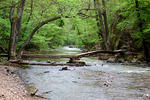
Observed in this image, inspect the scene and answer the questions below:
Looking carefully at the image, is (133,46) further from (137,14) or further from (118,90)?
(118,90)

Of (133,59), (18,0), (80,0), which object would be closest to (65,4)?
(80,0)

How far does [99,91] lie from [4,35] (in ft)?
43.9

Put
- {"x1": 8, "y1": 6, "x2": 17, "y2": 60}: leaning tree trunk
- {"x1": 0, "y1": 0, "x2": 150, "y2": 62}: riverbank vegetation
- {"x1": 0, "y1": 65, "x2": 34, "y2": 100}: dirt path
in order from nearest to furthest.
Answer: {"x1": 0, "y1": 65, "x2": 34, "y2": 100}: dirt path, {"x1": 8, "y1": 6, "x2": 17, "y2": 60}: leaning tree trunk, {"x1": 0, "y1": 0, "x2": 150, "y2": 62}: riverbank vegetation

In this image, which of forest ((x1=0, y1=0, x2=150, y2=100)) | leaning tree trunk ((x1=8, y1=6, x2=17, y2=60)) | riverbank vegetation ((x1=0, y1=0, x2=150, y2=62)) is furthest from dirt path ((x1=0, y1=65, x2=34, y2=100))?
riverbank vegetation ((x1=0, y1=0, x2=150, y2=62))

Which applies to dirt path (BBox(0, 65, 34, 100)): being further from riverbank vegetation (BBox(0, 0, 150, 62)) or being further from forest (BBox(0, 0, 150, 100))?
riverbank vegetation (BBox(0, 0, 150, 62))

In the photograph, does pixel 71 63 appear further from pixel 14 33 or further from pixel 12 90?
pixel 12 90

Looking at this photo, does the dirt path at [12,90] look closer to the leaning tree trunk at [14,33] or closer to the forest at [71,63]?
the forest at [71,63]

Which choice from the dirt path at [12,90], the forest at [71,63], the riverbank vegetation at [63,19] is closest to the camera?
the dirt path at [12,90]

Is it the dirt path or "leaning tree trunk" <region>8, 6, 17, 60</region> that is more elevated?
"leaning tree trunk" <region>8, 6, 17, 60</region>

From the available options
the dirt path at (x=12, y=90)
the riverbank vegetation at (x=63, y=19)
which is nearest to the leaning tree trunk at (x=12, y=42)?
the riverbank vegetation at (x=63, y=19)

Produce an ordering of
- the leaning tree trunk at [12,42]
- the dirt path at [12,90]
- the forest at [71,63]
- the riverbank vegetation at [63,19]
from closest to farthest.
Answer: the dirt path at [12,90]
the forest at [71,63]
the leaning tree trunk at [12,42]
the riverbank vegetation at [63,19]

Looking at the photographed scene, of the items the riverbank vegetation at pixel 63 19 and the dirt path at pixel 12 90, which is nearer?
the dirt path at pixel 12 90

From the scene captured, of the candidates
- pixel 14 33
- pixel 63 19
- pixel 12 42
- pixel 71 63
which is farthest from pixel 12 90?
pixel 63 19

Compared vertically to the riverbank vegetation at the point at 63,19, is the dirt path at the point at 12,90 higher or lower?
lower
